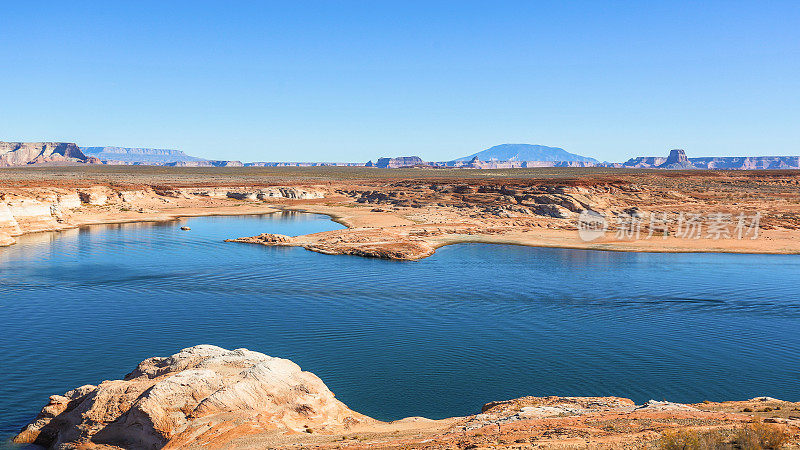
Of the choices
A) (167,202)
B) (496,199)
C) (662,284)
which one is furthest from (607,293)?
(167,202)

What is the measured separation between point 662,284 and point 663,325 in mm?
12782

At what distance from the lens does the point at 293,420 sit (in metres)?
19.3

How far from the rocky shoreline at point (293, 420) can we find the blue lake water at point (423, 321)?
333 centimetres

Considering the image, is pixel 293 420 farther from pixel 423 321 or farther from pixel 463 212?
pixel 463 212

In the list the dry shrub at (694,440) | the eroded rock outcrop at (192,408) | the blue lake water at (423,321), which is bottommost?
the blue lake water at (423,321)

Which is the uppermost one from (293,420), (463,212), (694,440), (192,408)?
(463,212)

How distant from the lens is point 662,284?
154ft

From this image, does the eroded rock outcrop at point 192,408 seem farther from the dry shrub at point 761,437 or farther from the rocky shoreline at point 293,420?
the dry shrub at point 761,437

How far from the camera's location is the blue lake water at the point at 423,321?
85.5 ft

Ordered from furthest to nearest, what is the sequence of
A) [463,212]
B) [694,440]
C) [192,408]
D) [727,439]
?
[463,212]
[192,408]
[727,439]
[694,440]

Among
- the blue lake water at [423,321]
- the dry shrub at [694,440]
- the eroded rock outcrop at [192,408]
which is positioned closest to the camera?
the dry shrub at [694,440]

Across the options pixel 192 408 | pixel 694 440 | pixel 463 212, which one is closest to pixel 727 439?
pixel 694 440

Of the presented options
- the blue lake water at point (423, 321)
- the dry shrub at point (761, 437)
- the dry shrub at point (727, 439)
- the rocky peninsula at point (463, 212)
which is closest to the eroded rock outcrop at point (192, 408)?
the blue lake water at point (423, 321)

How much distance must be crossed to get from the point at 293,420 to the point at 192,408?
3270 mm
